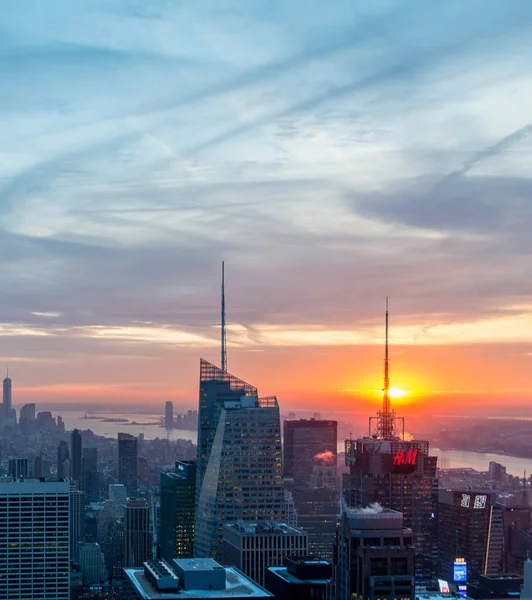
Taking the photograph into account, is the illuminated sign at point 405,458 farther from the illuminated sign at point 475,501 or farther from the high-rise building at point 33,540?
the high-rise building at point 33,540

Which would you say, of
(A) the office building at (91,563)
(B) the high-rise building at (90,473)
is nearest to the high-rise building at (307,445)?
(A) the office building at (91,563)

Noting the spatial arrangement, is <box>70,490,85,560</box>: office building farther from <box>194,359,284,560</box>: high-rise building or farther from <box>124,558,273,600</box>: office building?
<box>124,558,273,600</box>: office building

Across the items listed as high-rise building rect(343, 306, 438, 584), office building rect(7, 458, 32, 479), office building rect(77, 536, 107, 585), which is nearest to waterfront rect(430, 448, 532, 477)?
high-rise building rect(343, 306, 438, 584)

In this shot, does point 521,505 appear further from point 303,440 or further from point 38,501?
point 38,501

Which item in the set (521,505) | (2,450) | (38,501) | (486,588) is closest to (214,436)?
(38,501)

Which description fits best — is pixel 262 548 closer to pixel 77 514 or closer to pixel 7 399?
pixel 77 514

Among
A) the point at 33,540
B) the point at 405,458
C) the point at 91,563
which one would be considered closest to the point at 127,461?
the point at 91,563
